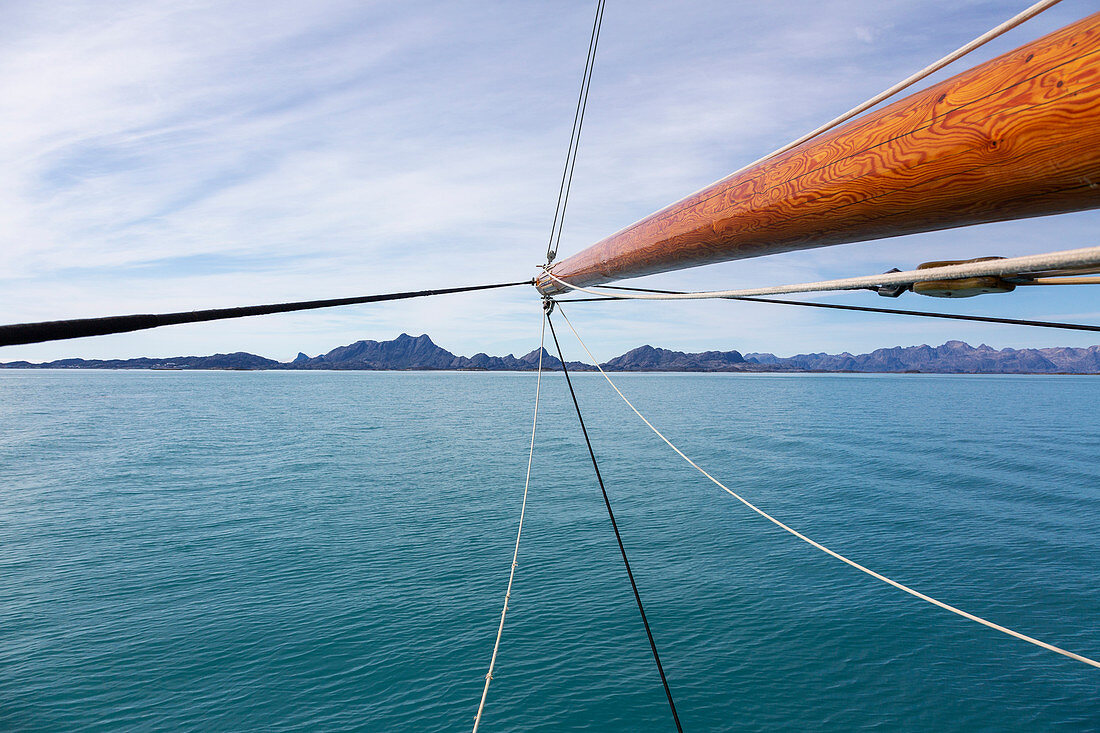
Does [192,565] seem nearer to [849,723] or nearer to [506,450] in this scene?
[849,723]

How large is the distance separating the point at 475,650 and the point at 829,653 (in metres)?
9.83

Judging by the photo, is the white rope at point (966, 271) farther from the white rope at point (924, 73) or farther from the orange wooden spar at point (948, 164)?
the white rope at point (924, 73)

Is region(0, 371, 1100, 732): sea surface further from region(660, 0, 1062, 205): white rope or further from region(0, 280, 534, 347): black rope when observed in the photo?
region(660, 0, 1062, 205): white rope

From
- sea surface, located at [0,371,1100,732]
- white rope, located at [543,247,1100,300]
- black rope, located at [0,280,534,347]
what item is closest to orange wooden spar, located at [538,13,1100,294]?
white rope, located at [543,247,1100,300]

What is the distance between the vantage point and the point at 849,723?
1212cm

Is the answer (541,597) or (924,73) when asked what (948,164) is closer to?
(924,73)

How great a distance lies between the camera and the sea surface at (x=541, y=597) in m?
12.8

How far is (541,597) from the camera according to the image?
18.0 m

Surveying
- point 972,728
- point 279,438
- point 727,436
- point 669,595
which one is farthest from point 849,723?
point 279,438

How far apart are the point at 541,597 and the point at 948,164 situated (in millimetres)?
18263

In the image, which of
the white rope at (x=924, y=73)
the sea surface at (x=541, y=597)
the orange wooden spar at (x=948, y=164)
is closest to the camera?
the orange wooden spar at (x=948, y=164)

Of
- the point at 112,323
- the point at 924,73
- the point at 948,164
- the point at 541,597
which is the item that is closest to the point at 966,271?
the point at 948,164

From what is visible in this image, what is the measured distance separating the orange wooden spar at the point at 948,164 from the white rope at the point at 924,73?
28 cm

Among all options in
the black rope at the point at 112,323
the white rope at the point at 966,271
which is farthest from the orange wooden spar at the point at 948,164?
the black rope at the point at 112,323
